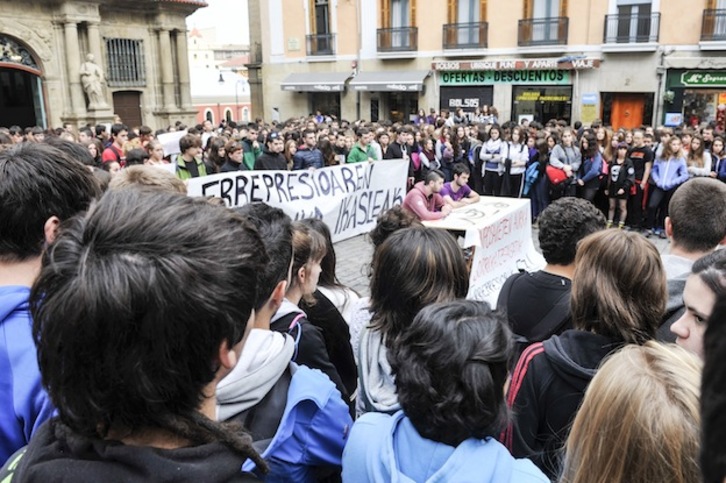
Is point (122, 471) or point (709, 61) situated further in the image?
point (709, 61)

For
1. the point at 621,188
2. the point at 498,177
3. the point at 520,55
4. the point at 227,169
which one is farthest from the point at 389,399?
the point at 520,55

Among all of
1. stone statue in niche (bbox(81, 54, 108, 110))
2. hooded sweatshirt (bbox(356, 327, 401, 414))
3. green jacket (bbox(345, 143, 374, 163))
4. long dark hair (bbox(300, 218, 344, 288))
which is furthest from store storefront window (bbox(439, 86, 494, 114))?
hooded sweatshirt (bbox(356, 327, 401, 414))

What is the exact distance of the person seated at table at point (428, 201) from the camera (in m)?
7.33

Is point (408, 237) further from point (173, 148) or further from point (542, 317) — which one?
point (173, 148)

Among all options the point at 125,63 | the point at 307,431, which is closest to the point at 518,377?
the point at 307,431

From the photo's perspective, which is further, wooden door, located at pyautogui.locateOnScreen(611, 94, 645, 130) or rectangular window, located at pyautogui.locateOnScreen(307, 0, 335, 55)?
rectangular window, located at pyautogui.locateOnScreen(307, 0, 335, 55)

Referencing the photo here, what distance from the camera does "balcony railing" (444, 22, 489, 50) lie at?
26.5 m

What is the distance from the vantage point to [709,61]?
2177 centimetres

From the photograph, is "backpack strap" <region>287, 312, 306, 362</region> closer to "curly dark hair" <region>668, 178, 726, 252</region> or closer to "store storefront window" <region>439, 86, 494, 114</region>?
"curly dark hair" <region>668, 178, 726, 252</region>

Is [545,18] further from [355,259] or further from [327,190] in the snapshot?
[355,259]

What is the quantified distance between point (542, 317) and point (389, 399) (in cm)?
111

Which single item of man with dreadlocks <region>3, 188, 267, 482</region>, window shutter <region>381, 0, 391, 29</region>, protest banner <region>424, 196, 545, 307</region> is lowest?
protest banner <region>424, 196, 545, 307</region>

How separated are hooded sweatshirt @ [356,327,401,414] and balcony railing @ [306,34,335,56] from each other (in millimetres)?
30100

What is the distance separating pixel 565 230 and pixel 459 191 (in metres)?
4.86
